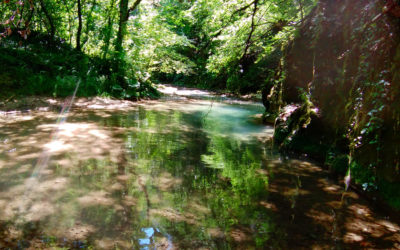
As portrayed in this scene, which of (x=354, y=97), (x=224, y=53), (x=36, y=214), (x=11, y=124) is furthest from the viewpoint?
(x=224, y=53)

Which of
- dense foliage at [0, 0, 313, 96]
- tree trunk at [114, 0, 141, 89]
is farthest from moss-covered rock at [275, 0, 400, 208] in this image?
tree trunk at [114, 0, 141, 89]

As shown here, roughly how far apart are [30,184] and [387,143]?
475 centimetres

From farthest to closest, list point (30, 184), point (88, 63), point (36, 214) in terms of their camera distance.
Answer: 1. point (88, 63)
2. point (30, 184)
3. point (36, 214)

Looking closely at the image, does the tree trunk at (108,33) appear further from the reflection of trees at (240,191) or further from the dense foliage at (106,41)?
the reflection of trees at (240,191)

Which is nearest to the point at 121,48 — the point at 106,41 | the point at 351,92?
the point at 106,41

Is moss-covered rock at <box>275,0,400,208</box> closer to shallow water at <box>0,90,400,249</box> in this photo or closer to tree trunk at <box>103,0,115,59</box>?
shallow water at <box>0,90,400,249</box>

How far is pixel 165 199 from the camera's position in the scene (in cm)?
357

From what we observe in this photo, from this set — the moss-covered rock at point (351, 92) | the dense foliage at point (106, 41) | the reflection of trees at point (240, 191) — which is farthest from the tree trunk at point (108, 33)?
the reflection of trees at point (240, 191)

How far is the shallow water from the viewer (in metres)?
2.74

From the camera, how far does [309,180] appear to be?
4.79m

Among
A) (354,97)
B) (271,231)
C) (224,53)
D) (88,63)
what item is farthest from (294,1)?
(88,63)

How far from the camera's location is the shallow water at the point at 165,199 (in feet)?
9.00

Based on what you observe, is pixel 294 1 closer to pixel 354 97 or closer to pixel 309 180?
pixel 354 97

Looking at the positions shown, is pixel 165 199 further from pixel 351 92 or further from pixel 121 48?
pixel 121 48
